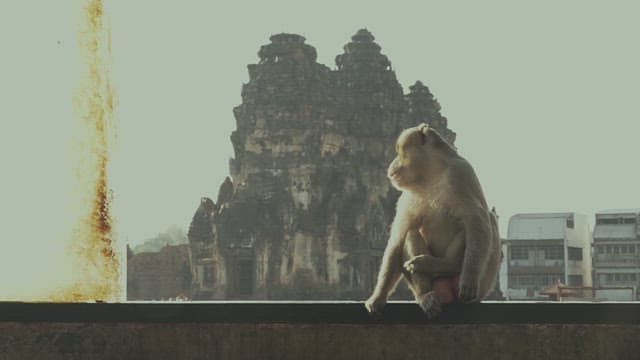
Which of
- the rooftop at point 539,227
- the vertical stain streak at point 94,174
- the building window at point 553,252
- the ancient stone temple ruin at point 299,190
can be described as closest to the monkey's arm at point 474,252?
the vertical stain streak at point 94,174

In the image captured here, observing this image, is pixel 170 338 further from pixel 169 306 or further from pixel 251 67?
pixel 251 67

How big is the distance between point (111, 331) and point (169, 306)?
29cm

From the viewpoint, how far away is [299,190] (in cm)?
4375

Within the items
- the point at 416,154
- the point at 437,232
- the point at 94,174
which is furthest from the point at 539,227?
the point at 437,232

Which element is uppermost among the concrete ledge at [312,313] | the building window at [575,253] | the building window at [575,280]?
the building window at [575,253]

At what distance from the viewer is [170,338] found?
4488mm

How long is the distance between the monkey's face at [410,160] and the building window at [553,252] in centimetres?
4195

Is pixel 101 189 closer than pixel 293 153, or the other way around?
pixel 101 189

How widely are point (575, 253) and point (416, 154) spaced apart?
4314cm

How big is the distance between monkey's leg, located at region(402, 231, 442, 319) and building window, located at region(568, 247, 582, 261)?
42474mm

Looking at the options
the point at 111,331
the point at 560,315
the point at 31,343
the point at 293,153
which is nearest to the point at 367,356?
the point at 560,315

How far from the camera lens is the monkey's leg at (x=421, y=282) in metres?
4.30

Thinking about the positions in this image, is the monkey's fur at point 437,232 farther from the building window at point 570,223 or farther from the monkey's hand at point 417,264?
the building window at point 570,223

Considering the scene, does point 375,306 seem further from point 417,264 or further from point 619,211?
point 619,211
